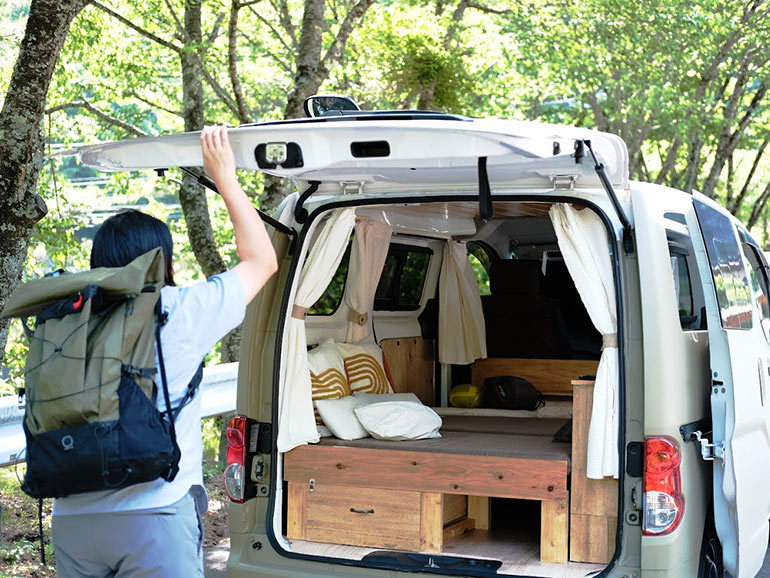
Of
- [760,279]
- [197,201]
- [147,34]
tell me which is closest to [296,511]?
[760,279]

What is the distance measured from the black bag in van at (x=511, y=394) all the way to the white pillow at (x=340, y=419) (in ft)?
7.12

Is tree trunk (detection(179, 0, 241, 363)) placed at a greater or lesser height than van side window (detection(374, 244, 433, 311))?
greater

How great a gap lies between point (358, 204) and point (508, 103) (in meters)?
13.3

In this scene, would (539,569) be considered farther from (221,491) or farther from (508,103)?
(508,103)

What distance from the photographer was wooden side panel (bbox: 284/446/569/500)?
4.30 meters

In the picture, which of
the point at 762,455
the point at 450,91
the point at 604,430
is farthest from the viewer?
the point at 450,91

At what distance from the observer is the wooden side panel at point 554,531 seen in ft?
13.9

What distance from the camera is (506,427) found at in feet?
19.4

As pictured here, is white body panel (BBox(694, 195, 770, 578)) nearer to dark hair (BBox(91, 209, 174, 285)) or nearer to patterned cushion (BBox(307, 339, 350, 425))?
patterned cushion (BBox(307, 339, 350, 425))

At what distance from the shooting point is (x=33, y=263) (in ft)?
33.3

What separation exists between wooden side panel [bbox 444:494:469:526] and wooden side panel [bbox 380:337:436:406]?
1.74 meters

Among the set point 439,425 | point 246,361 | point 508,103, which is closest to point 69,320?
point 246,361

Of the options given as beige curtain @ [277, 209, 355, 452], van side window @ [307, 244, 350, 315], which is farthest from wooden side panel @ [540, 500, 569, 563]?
van side window @ [307, 244, 350, 315]

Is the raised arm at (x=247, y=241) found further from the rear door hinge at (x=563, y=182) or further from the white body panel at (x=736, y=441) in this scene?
the white body panel at (x=736, y=441)
